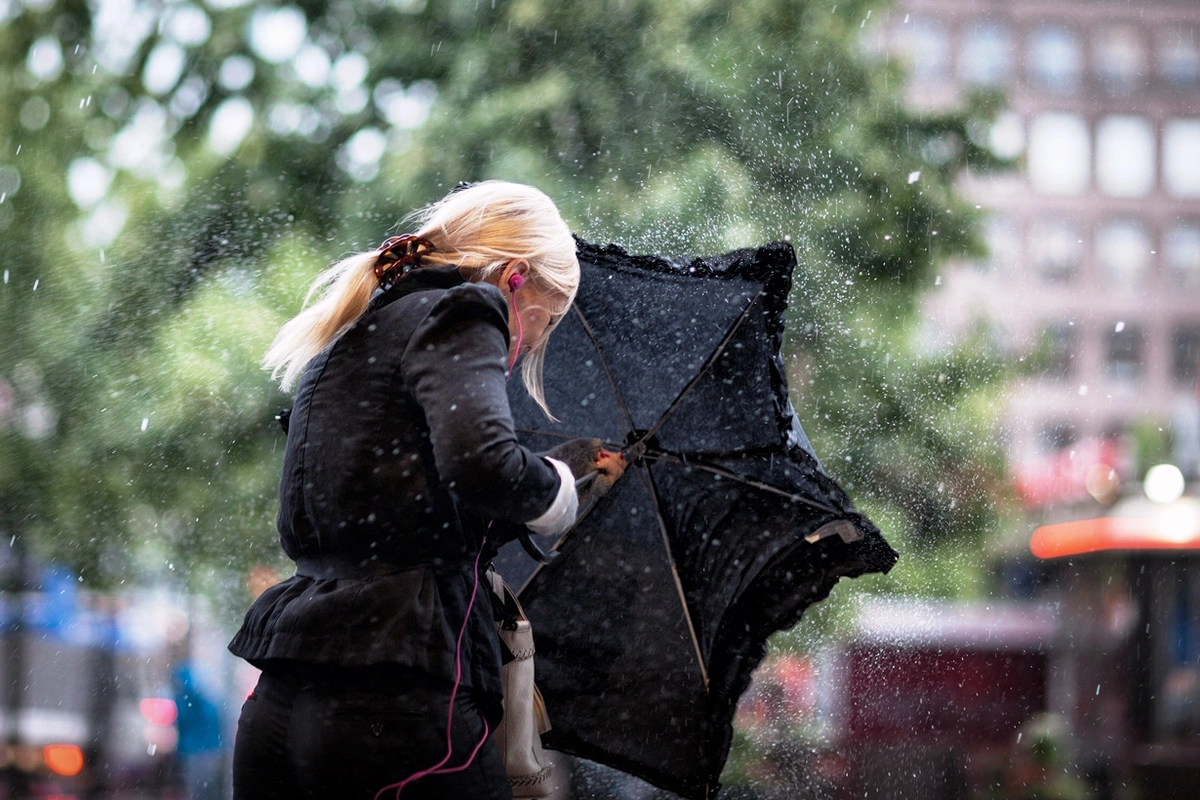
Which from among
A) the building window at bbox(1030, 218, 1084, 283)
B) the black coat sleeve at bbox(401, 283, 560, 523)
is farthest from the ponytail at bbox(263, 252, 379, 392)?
the building window at bbox(1030, 218, 1084, 283)

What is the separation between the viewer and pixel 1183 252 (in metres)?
48.9

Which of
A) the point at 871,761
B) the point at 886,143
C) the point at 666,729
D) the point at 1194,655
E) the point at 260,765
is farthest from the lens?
the point at 1194,655

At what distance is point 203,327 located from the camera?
5.95 metres

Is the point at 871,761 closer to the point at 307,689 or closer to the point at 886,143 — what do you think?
the point at 886,143

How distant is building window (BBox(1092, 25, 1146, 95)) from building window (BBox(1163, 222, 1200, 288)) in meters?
5.91

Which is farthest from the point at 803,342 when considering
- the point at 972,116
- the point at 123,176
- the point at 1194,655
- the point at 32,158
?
the point at 1194,655

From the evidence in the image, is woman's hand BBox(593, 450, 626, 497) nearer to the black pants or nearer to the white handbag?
the white handbag

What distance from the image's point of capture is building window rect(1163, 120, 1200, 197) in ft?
144

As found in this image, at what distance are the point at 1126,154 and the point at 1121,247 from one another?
11.4 feet

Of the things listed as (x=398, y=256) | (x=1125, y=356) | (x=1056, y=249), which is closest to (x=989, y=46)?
(x=1056, y=249)

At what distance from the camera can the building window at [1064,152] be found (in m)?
45.5

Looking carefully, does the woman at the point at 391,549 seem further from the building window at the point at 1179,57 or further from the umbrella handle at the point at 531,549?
the building window at the point at 1179,57

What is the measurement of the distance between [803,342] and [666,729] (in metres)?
3.94

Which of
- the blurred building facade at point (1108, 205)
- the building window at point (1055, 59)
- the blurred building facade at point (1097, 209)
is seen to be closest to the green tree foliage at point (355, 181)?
the blurred building facade at point (1097, 209)
